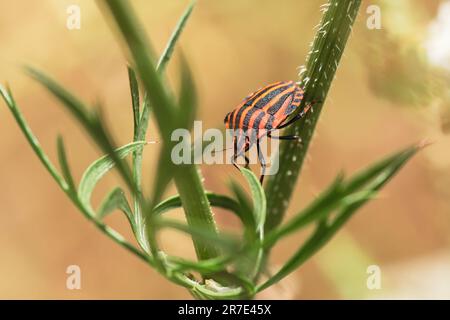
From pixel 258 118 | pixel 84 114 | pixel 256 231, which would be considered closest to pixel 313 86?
pixel 258 118

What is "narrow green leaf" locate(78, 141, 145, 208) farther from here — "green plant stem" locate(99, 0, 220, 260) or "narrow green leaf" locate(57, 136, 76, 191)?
"green plant stem" locate(99, 0, 220, 260)

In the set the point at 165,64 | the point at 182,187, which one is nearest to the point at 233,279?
the point at 182,187

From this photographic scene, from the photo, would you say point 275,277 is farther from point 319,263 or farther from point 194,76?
point 319,263

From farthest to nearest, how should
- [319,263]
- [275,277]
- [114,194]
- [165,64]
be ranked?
[319,263] → [165,64] → [275,277] → [114,194]

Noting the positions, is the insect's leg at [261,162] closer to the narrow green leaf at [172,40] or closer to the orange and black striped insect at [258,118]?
the orange and black striped insect at [258,118]

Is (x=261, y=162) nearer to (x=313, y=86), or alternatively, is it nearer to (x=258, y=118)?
(x=258, y=118)
